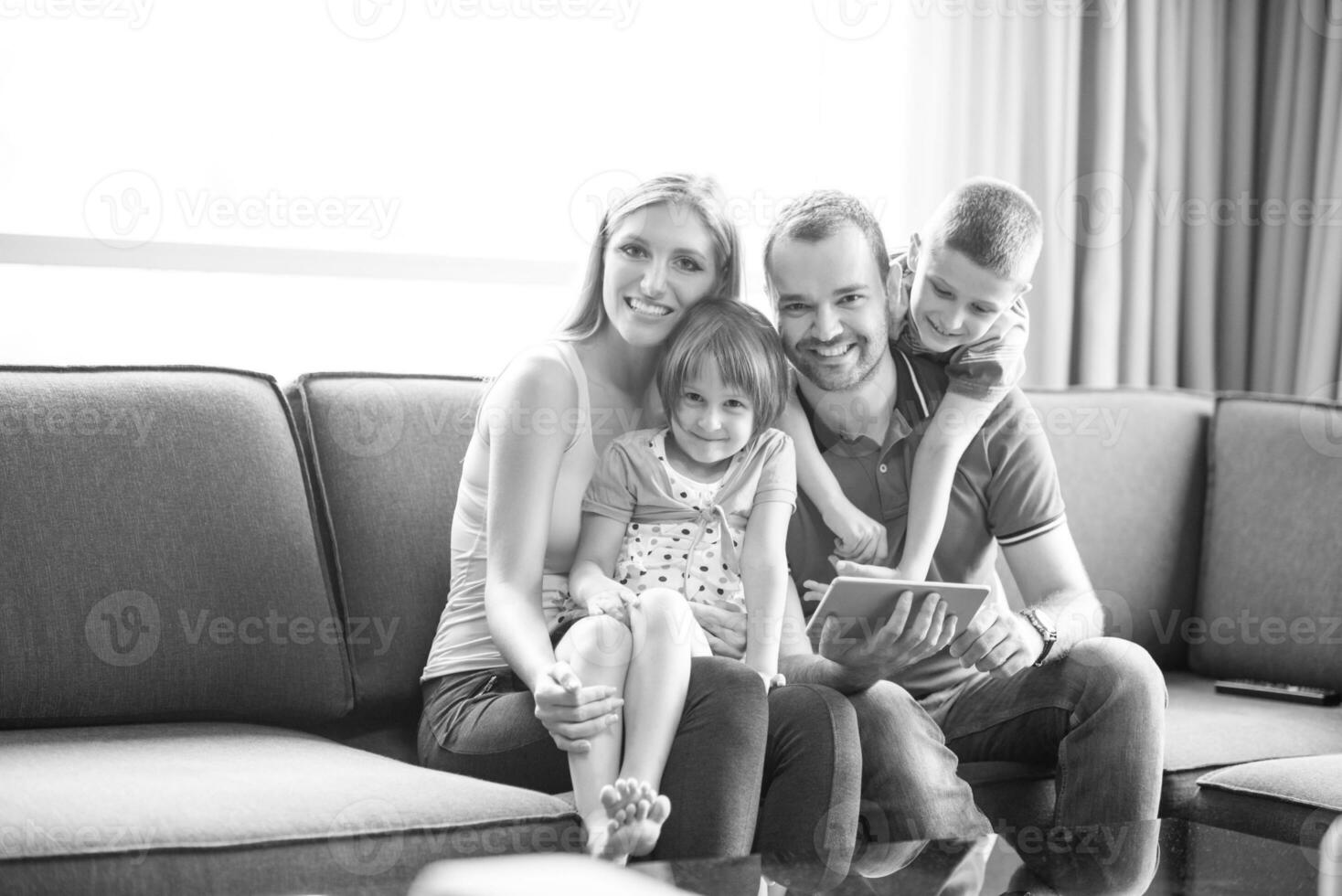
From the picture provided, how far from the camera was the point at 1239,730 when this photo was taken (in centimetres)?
209

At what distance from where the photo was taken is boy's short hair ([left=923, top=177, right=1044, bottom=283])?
6.16 feet

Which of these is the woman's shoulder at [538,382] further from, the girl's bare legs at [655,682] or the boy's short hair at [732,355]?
the girl's bare legs at [655,682]

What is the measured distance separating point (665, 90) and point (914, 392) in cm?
125

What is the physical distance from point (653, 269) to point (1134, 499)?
1.13 m

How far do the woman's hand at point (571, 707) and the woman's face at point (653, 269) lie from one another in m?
0.54

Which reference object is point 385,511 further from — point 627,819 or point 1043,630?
point 1043,630

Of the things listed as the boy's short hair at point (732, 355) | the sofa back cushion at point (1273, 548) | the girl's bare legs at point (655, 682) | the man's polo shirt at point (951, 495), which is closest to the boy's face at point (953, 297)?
the man's polo shirt at point (951, 495)

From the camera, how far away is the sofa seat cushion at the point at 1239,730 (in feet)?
6.51

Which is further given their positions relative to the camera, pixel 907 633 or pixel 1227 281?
pixel 1227 281

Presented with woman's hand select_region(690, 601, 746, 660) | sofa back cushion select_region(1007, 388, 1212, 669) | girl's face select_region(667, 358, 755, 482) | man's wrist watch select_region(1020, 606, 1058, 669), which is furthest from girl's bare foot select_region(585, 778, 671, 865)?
sofa back cushion select_region(1007, 388, 1212, 669)

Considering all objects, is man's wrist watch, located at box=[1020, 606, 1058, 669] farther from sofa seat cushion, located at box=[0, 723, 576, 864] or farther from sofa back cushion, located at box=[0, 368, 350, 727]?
sofa back cushion, located at box=[0, 368, 350, 727]

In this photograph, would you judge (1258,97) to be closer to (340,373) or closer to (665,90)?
(665,90)

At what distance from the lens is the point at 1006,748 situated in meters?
1.93

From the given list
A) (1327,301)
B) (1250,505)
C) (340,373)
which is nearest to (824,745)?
(340,373)
